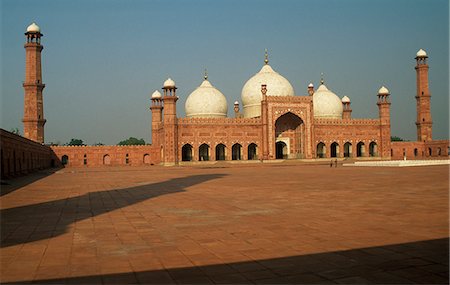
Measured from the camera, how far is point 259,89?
35.4m

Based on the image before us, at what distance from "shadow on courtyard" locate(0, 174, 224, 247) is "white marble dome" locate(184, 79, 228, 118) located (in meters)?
26.0

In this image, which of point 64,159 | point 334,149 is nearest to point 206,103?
point 334,149

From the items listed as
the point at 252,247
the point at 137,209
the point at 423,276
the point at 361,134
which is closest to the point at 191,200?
the point at 137,209

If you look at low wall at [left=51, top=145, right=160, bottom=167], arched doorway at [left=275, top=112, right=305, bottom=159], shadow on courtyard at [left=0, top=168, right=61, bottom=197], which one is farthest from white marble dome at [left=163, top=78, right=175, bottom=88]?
shadow on courtyard at [left=0, top=168, right=61, bottom=197]

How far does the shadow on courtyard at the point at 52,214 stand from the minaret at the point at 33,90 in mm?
24534

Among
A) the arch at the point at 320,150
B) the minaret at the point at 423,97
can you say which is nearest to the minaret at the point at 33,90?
the arch at the point at 320,150

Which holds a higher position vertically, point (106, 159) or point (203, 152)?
point (203, 152)

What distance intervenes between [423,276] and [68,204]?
6523 millimetres

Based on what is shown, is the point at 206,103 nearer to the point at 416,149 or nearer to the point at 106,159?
the point at 106,159

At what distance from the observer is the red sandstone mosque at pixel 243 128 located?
1235 inches

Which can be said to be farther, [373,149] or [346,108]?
[346,108]

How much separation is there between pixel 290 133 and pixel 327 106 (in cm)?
653

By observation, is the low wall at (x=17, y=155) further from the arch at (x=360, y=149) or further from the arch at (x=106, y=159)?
the arch at (x=360, y=149)

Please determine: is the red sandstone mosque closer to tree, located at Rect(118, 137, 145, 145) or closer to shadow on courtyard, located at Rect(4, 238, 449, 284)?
shadow on courtyard, located at Rect(4, 238, 449, 284)
